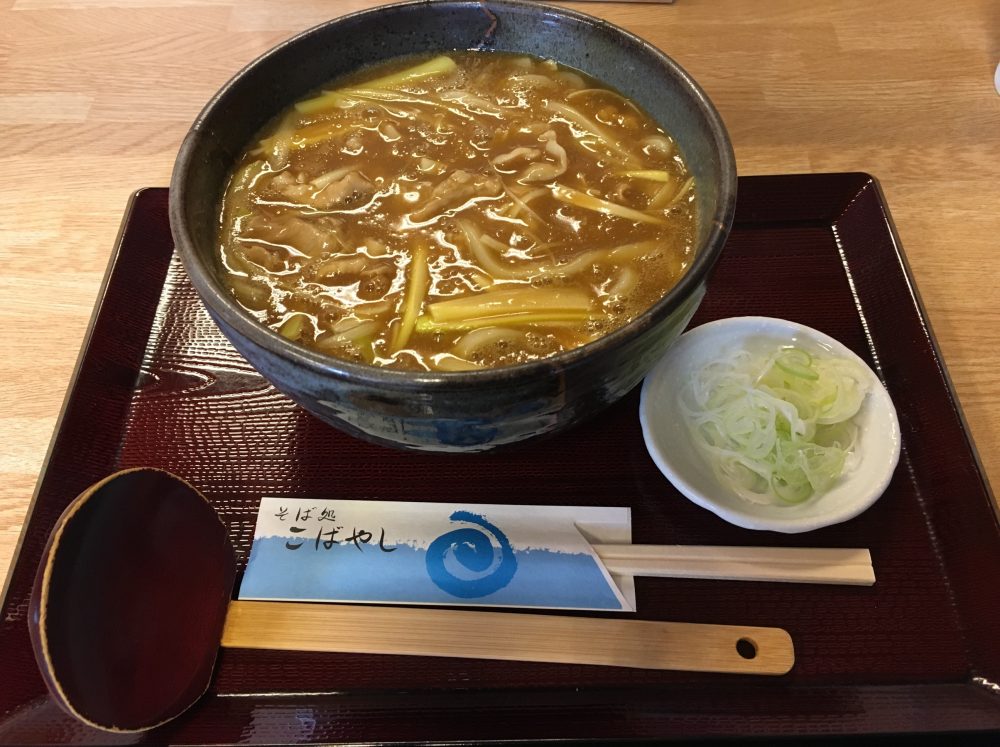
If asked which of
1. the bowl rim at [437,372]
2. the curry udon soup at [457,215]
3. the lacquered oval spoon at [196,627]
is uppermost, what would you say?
the bowl rim at [437,372]

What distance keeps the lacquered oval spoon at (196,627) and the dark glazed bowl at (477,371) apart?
0.30 m

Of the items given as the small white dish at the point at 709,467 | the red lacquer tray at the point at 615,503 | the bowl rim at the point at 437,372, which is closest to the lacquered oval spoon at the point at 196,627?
the red lacquer tray at the point at 615,503

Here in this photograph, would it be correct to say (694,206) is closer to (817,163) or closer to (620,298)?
(620,298)

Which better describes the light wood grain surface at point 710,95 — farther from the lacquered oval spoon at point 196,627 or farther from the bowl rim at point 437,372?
the bowl rim at point 437,372

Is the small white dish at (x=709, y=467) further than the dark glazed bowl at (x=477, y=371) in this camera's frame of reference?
Yes

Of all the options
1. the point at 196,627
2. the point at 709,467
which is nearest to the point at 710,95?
the point at 709,467

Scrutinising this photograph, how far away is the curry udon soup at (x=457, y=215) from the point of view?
1.20 metres

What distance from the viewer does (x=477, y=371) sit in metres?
0.92

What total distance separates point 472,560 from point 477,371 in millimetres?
425

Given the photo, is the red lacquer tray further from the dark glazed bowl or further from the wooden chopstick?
the dark glazed bowl

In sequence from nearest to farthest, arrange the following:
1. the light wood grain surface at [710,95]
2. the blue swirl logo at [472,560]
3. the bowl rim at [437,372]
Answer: the bowl rim at [437,372]
the blue swirl logo at [472,560]
the light wood grain surface at [710,95]

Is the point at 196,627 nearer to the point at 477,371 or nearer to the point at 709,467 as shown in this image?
the point at 477,371

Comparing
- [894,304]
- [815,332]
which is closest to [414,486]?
[815,332]

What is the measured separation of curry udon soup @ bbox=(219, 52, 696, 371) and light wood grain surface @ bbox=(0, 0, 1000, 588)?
0.65 metres
